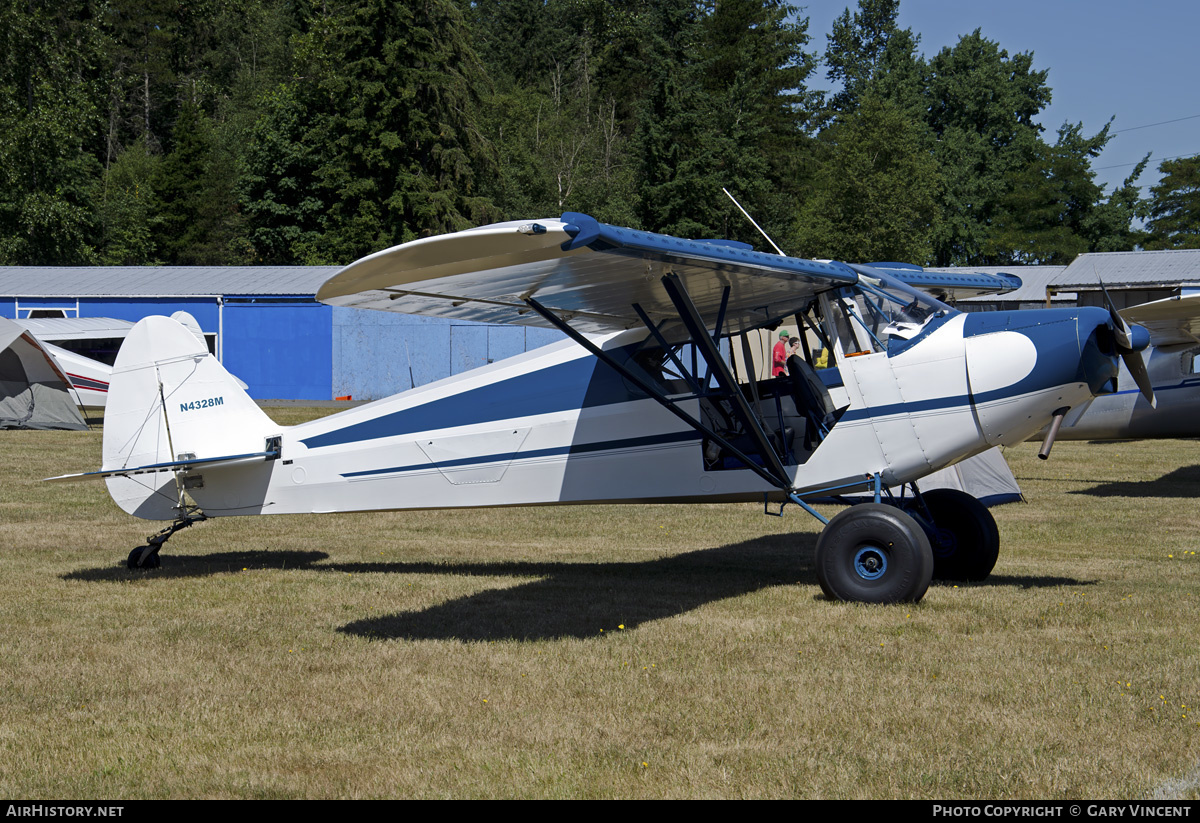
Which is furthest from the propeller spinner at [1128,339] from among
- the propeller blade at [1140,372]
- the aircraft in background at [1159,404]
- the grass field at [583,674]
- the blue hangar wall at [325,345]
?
the blue hangar wall at [325,345]

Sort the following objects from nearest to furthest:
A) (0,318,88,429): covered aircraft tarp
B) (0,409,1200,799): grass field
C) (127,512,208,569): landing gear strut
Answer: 1. (0,409,1200,799): grass field
2. (127,512,208,569): landing gear strut
3. (0,318,88,429): covered aircraft tarp

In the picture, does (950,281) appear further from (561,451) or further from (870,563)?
(561,451)

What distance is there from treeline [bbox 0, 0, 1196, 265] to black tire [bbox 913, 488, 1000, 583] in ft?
130

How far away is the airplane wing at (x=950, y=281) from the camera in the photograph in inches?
A: 395

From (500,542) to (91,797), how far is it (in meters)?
7.17

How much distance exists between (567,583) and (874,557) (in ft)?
8.47

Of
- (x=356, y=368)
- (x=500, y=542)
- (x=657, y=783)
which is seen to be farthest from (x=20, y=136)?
→ (x=657, y=783)

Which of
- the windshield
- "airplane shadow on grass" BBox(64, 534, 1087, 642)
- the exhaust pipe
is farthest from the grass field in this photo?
the windshield

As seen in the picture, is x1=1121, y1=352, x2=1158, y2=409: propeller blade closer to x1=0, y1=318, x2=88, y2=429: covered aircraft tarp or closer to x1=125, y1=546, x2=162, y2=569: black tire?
x1=125, y1=546, x2=162, y2=569: black tire

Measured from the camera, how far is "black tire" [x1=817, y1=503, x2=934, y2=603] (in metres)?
7.27

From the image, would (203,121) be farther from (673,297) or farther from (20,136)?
(673,297)

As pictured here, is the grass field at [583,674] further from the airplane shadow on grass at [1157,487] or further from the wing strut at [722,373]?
the airplane shadow on grass at [1157,487]

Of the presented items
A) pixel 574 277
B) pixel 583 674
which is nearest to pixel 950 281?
pixel 574 277

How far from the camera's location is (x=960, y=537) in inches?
341
